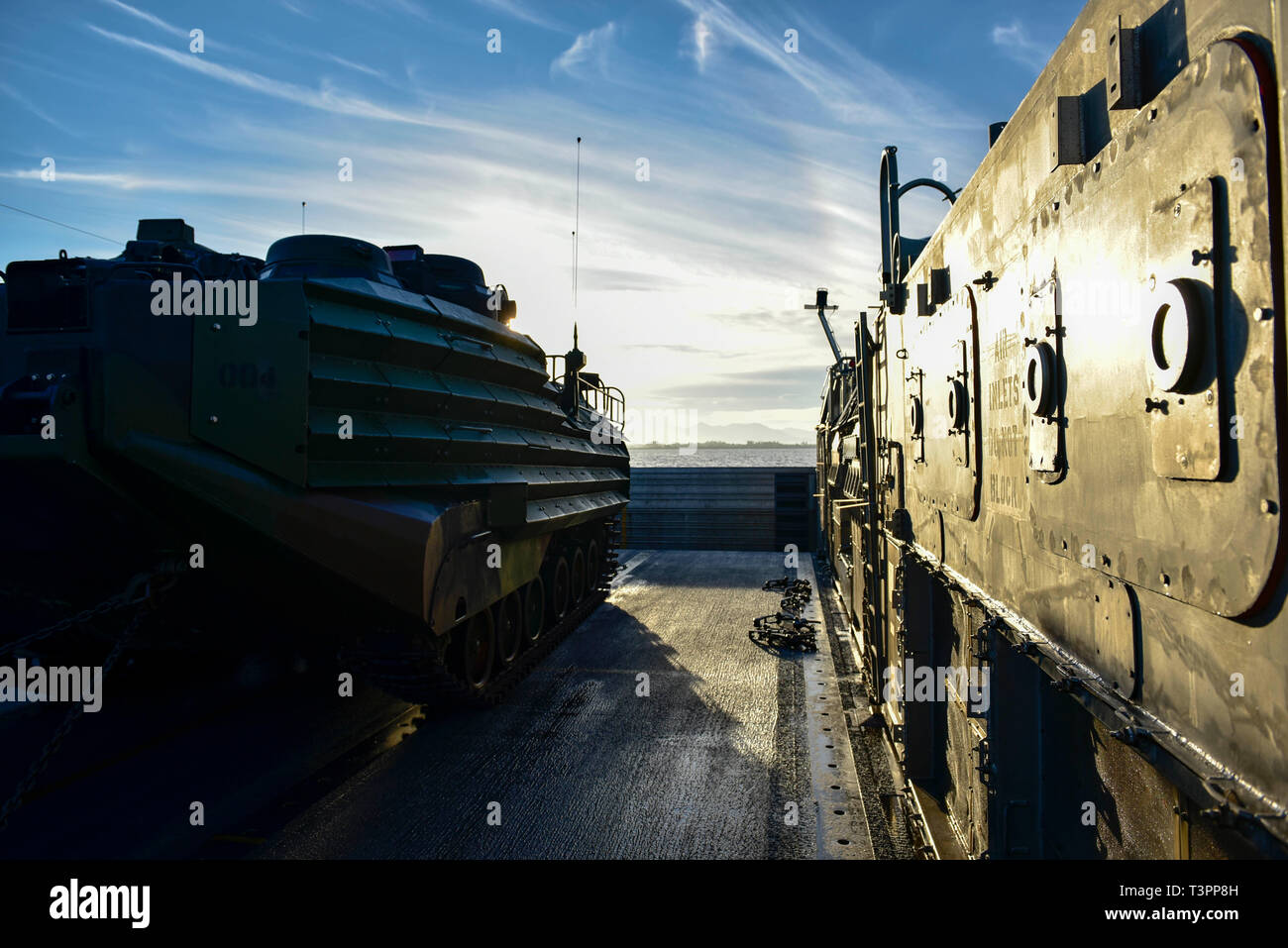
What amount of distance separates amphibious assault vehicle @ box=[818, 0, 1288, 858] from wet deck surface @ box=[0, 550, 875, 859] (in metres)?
1.70

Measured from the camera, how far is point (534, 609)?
940 centimetres

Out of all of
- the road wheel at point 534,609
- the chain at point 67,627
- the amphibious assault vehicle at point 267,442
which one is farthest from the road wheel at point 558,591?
the chain at point 67,627

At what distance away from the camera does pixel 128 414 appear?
A: 4566 mm

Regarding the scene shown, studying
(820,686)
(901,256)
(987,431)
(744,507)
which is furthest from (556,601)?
(744,507)

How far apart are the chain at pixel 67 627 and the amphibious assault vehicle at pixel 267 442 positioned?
11.5 inches

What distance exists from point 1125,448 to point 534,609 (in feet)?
26.5

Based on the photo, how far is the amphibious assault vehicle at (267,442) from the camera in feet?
15.0

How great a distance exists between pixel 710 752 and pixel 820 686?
220cm
